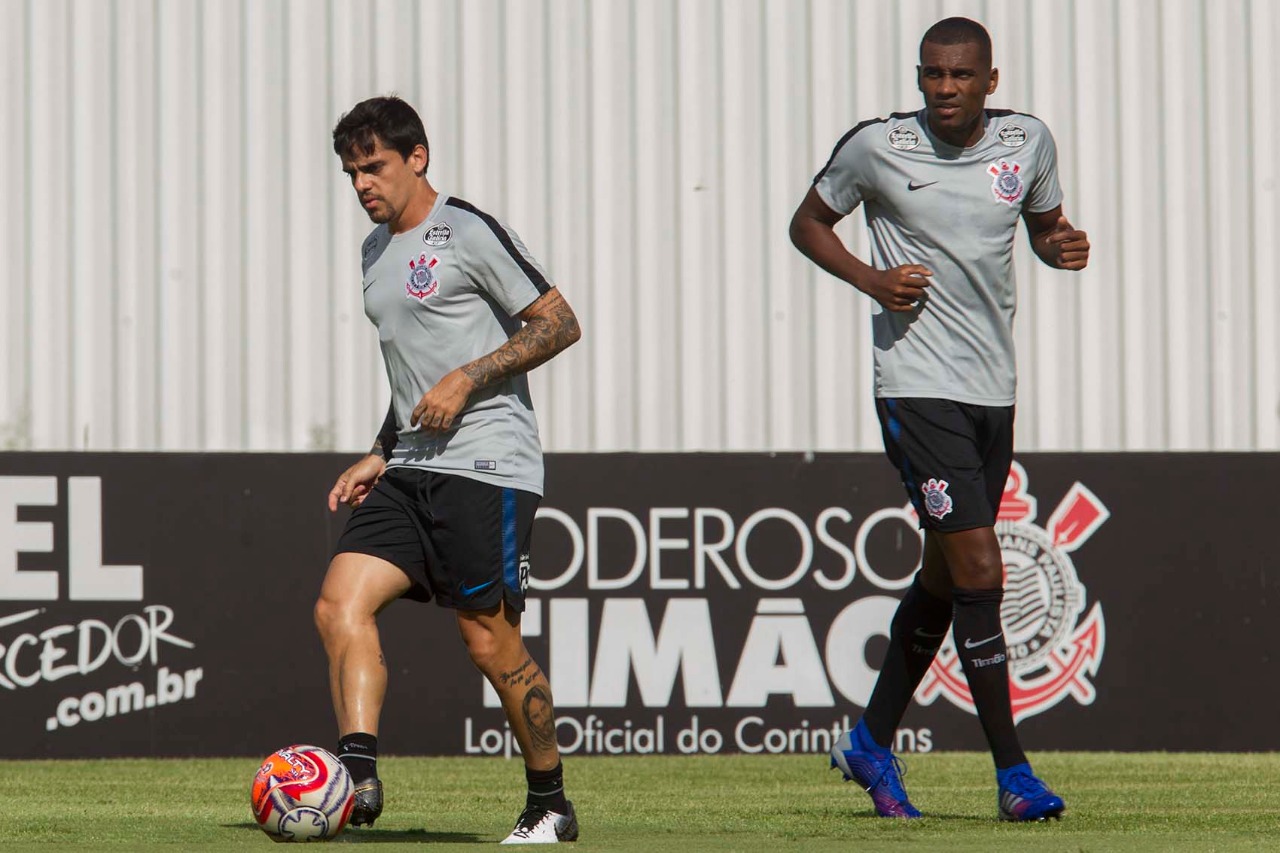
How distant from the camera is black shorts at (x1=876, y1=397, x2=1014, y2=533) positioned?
4.97 meters

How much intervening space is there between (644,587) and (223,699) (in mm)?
1802

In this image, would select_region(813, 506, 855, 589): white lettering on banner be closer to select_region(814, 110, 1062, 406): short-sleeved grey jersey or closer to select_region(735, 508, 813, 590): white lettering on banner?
select_region(735, 508, 813, 590): white lettering on banner

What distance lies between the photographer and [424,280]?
181 inches

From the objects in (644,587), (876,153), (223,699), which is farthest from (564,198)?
(876,153)

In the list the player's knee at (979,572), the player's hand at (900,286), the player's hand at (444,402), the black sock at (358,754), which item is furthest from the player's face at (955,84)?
the black sock at (358,754)

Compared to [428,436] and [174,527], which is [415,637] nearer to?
[174,527]

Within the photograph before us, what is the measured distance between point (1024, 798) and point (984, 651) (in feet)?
1.31

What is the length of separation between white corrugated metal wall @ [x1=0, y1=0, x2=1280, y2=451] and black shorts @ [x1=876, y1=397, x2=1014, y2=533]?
466 centimetres

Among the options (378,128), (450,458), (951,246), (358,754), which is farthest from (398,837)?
(951,246)

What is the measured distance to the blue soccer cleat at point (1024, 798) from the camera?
4781 millimetres

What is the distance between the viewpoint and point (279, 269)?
9914mm

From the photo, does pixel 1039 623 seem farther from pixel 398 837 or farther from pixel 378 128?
pixel 378 128

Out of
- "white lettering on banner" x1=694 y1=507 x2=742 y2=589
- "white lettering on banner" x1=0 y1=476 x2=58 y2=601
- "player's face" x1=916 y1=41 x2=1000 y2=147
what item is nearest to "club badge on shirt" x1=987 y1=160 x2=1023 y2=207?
"player's face" x1=916 y1=41 x2=1000 y2=147

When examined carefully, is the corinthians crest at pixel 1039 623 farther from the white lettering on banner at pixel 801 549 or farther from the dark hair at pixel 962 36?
the dark hair at pixel 962 36
